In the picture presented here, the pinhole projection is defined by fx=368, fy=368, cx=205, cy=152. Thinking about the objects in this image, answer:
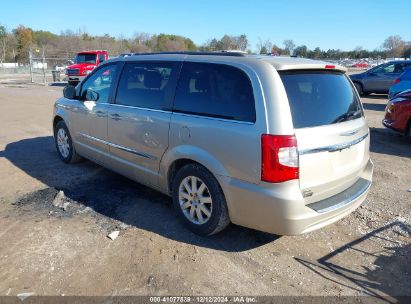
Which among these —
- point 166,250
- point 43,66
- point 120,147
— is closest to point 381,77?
point 120,147

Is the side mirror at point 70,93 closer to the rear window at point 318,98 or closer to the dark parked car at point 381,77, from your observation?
the rear window at point 318,98

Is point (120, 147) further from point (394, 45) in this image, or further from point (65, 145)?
point (394, 45)

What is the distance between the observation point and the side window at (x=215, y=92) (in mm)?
3209

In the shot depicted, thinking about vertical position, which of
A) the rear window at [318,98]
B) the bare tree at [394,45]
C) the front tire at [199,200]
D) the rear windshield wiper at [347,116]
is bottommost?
the front tire at [199,200]

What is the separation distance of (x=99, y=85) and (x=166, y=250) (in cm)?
272

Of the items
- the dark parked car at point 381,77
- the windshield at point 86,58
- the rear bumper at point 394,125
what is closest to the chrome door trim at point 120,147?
the rear bumper at point 394,125

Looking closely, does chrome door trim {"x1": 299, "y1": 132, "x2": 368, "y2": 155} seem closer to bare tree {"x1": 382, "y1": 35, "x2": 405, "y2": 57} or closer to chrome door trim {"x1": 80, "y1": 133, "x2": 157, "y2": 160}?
chrome door trim {"x1": 80, "y1": 133, "x2": 157, "y2": 160}

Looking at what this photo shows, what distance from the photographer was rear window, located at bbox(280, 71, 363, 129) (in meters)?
3.14

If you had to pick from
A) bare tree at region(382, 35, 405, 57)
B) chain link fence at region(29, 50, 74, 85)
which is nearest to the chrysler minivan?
chain link fence at region(29, 50, 74, 85)

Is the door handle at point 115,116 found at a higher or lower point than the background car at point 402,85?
lower

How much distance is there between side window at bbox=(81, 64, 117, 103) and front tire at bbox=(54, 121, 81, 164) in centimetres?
92

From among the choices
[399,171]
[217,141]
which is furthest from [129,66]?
[399,171]

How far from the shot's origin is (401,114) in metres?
7.58

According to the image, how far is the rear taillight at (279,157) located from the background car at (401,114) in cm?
566
